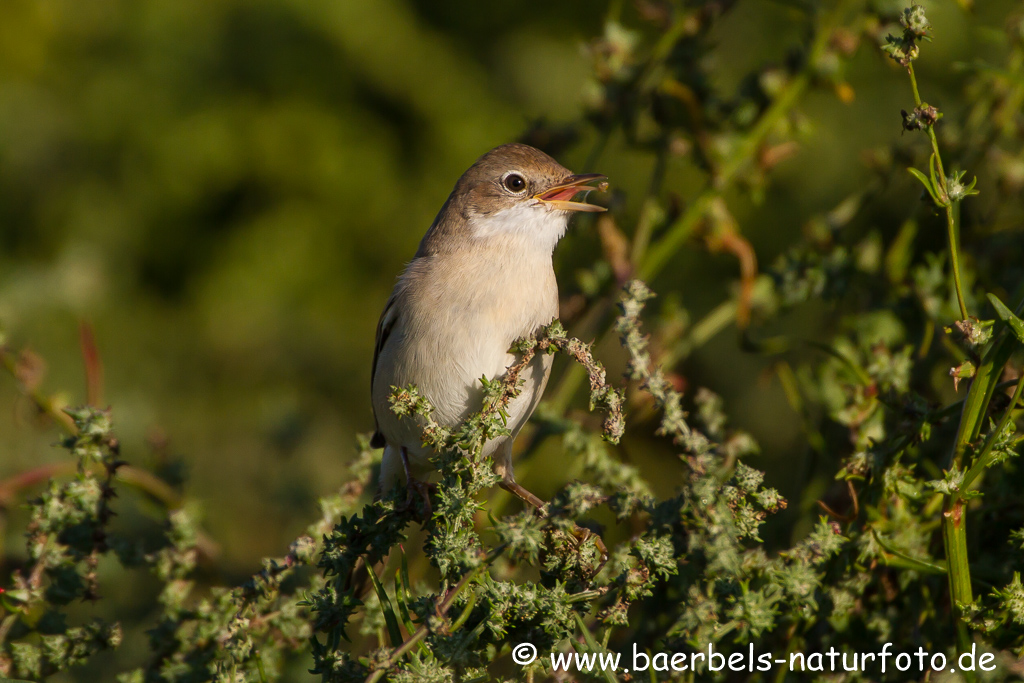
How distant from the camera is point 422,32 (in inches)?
229

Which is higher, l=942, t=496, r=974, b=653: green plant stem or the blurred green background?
the blurred green background

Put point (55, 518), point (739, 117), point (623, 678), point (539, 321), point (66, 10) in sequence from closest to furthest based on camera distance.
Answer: point (623, 678), point (55, 518), point (539, 321), point (739, 117), point (66, 10)

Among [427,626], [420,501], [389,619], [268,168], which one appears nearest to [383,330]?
[420,501]

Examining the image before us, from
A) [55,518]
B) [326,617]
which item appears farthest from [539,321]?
[55,518]

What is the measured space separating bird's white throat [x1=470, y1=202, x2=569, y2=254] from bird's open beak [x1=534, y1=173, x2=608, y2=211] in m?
0.04

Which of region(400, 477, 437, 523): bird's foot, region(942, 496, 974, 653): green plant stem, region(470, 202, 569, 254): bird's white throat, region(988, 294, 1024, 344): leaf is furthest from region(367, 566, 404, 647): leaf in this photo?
region(470, 202, 569, 254): bird's white throat

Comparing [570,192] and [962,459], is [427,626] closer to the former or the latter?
[962,459]

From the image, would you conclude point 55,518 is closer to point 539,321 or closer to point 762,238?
point 539,321

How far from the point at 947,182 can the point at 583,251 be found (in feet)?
10.6

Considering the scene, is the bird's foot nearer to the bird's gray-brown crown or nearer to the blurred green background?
the bird's gray-brown crown

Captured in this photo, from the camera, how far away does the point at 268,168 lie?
5.62 m

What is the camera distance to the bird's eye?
347 centimetres

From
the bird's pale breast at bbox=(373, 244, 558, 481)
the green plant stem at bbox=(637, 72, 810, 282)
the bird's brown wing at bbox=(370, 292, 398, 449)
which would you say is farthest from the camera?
the bird's brown wing at bbox=(370, 292, 398, 449)

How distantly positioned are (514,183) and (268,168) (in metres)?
2.70
